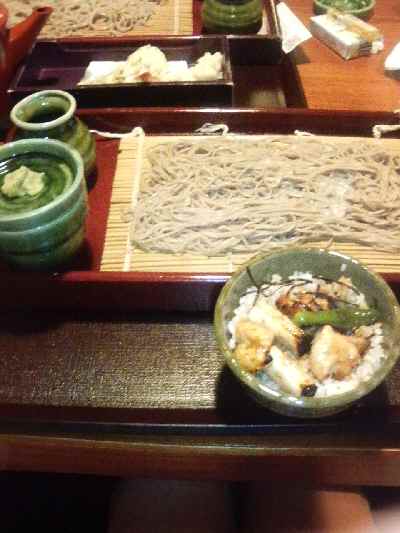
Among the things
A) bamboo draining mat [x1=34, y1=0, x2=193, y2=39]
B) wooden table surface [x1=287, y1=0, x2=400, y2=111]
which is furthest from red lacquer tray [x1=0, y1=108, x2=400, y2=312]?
bamboo draining mat [x1=34, y1=0, x2=193, y2=39]

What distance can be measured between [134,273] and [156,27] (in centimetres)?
136

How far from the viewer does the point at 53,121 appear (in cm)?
115

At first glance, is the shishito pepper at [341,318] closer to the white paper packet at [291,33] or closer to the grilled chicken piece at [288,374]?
the grilled chicken piece at [288,374]

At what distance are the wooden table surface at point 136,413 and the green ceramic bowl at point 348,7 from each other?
59.3 inches

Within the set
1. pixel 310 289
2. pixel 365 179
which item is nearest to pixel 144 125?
pixel 365 179

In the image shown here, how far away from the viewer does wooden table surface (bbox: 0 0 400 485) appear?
877 millimetres

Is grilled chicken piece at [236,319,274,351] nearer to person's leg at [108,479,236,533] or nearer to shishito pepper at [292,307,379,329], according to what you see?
shishito pepper at [292,307,379,329]

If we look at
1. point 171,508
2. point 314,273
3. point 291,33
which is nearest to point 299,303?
point 314,273

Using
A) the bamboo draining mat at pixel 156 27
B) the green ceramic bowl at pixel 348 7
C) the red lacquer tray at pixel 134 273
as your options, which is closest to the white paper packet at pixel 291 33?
the green ceramic bowl at pixel 348 7

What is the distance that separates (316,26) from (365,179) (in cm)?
92

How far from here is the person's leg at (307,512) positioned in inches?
40.9

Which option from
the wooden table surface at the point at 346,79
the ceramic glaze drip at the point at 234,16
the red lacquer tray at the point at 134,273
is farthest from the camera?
the ceramic glaze drip at the point at 234,16

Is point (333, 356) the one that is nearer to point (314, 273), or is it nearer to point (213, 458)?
point (314, 273)

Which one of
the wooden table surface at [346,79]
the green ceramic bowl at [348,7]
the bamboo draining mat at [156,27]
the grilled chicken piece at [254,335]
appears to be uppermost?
the green ceramic bowl at [348,7]
